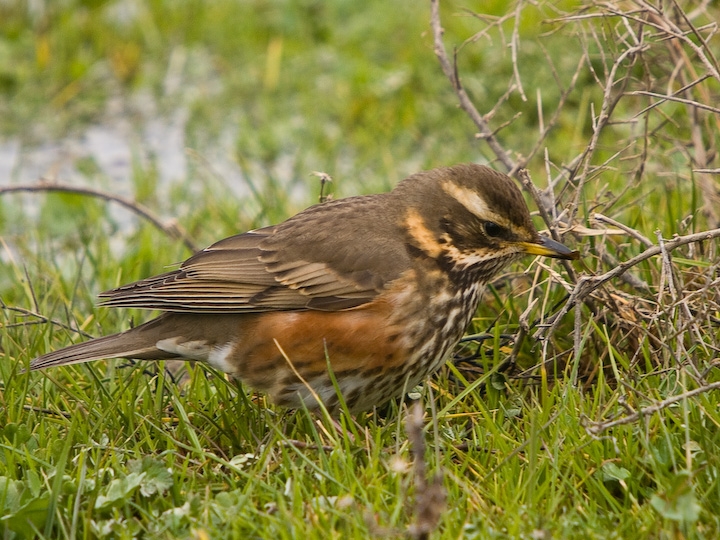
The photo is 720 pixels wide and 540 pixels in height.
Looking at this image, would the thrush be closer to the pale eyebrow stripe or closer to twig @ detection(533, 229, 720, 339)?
the pale eyebrow stripe

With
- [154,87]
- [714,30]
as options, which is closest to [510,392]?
[714,30]

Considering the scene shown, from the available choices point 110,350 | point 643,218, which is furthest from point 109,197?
point 643,218

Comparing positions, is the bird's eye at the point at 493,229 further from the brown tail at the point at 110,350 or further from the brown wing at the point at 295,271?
the brown tail at the point at 110,350

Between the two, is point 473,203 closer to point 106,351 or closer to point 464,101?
point 464,101

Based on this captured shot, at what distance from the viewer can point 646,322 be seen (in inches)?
203

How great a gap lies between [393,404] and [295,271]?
820 millimetres

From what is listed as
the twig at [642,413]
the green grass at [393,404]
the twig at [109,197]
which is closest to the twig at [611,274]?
the green grass at [393,404]

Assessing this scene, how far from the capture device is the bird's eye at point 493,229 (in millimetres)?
5148

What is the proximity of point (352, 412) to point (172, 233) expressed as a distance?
7.71ft

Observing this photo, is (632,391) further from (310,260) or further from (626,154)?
(626,154)

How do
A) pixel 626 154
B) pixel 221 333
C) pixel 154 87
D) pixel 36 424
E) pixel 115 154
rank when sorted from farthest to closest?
pixel 154 87, pixel 115 154, pixel 626 154, pixel 221 333, pixel 36 424

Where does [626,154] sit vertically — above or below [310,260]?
below

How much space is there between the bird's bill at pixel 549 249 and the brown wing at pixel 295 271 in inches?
23.7

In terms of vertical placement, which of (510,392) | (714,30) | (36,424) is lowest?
(510,392)
